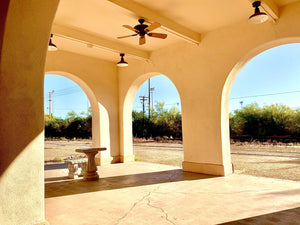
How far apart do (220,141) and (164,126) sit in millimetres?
16164

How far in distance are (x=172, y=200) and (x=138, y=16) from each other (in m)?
3.58

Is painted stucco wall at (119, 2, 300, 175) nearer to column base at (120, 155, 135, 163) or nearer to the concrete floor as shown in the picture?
the concrete floor

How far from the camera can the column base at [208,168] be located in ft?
18.6

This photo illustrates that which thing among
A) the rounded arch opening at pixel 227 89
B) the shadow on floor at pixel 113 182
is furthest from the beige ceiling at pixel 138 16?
the shadow on floor at pixel 113 182

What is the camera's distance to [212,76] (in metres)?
5.92

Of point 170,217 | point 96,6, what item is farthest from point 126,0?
point 170,217

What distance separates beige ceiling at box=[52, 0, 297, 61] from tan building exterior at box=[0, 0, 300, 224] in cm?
2

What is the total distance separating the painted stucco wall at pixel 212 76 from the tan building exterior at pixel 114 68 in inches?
1.0

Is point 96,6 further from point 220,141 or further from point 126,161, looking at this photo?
point 126,161

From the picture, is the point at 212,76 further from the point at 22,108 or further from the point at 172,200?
the point at 22,108

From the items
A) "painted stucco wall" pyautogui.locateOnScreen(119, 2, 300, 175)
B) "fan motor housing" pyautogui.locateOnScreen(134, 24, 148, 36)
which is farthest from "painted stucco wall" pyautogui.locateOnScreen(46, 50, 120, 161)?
"fan motor housing" pyautogui.locateOnScreen(134, 24, 148, 36)

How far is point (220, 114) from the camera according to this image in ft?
18.9

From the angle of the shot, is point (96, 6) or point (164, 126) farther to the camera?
point (164, 126)

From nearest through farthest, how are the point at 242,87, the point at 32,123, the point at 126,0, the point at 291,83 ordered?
the point at 32,123, the point at 126,0, the point at 291,83, the point at 242,87
